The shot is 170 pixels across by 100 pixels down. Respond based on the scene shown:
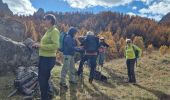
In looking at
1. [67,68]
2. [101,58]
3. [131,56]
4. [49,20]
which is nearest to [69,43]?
[67,68]

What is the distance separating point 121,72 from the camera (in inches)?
1029

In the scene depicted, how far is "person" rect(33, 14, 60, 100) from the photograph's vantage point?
40.3 ft

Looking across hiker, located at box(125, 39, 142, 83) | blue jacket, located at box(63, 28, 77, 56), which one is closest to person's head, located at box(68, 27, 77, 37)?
blue jacket, located at box(63, 28, 77, 56)

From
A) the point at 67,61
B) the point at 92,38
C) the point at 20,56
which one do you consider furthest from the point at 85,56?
the point at 20,56

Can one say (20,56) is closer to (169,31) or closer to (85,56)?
(85,56)

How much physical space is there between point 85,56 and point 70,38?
2.63 m

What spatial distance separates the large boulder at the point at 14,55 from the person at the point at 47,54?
7.11m

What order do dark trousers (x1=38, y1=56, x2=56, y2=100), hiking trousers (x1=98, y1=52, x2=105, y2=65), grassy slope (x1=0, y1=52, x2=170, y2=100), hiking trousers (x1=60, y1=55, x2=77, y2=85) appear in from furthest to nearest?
hiking trousers (x1=98, y1=52, x2=105, y2=65) → hiking trousers (x1=60, y1=55, x2=77, y2=85) → grassy slope (x1=0, y1=52, x2=170, y2=100) → dark trousers (x1=38, y1=56, x2=56, y2=100)

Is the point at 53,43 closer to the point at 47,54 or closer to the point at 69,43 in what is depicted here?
the point at 47,54

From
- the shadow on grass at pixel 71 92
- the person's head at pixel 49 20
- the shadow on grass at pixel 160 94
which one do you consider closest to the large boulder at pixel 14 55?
the shadow on grass at pixel 71 92

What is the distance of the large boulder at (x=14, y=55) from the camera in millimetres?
19156

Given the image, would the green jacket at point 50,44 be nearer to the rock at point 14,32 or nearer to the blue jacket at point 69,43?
the blue jacket at point 69,43

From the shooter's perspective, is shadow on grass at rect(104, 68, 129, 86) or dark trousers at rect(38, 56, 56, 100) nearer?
dark trousers at rect(38, 56, 56, 100)

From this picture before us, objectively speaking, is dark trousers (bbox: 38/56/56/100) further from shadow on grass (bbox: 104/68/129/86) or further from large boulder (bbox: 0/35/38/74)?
shadow on grass (bbox: 104/68/129/86)
